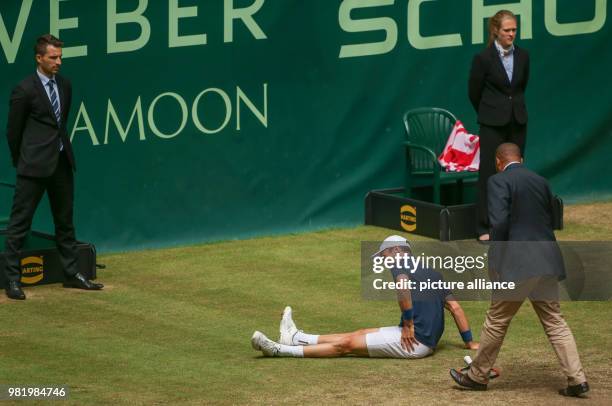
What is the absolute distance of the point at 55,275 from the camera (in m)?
12.2

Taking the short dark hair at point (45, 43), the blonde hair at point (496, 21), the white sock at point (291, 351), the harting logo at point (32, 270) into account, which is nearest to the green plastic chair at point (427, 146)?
the blonde hair at point (496, 21)

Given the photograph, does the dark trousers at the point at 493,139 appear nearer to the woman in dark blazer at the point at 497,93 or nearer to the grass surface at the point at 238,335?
the woman in dark blazer at the point at 497,93

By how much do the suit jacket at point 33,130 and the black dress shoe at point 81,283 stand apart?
102 centimetres

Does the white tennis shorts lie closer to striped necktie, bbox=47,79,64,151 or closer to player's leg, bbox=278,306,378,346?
player's leg, bbox=278,306,378,346

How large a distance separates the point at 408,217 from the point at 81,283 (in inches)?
141

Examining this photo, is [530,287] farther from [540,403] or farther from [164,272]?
[164,272]

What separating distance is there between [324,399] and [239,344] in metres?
1.69

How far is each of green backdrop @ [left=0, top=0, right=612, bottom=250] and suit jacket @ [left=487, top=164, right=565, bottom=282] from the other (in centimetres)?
597

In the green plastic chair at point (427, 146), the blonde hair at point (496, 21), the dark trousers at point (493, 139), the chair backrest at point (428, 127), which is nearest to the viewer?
the blonde hair at point (496, 21)

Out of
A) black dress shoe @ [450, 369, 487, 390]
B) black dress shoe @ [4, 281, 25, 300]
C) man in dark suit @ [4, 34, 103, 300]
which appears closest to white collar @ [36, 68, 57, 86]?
man in dark suit @ [4, 34, 103, 300]

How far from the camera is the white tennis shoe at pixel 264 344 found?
31.8ft

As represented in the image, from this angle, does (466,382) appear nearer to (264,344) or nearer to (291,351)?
(291,351)

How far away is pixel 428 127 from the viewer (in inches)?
562

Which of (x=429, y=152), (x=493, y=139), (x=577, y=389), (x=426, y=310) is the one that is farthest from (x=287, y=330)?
(x=429, y=152)
